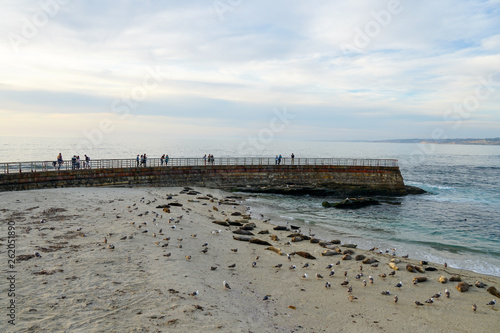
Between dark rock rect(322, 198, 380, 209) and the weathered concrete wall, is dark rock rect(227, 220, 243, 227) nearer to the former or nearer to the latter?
dark rock rect(322, 198, 380, 209)

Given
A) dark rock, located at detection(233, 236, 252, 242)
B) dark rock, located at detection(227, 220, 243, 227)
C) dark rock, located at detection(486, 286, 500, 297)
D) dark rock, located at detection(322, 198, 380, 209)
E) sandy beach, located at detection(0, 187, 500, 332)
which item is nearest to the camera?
sandy beach, located at detection(0, 187, 500, 332)

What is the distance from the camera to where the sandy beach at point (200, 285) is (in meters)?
8.12

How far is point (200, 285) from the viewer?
10.1 m

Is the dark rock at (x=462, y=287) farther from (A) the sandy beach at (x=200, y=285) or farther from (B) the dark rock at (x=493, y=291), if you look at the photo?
(B) the dark rock at (x=493, y=291)

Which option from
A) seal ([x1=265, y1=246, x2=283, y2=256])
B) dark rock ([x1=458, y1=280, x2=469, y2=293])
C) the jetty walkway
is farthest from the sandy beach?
the jetty walkway

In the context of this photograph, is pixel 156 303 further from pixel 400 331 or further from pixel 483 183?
pixel 483 183

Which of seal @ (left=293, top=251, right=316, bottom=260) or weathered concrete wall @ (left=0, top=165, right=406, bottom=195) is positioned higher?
weathered concrete wall @ (left=0, top=165, right=406, bottom=195)

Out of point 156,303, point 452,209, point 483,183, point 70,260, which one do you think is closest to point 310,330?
point 156,303

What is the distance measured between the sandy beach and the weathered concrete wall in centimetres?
1685

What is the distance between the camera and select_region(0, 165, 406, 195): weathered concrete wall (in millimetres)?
34938

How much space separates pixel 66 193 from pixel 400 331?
24.7 metres

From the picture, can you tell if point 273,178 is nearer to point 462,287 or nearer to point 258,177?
point 258,177

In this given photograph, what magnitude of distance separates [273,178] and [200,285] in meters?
30.5

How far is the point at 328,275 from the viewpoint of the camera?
12.7m
